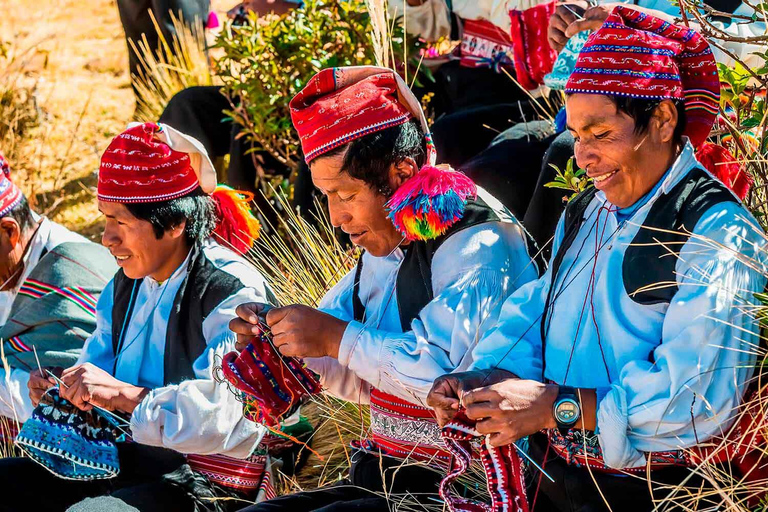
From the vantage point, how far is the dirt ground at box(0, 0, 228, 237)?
7719 mm

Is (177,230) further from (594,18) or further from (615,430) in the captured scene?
(615,430)

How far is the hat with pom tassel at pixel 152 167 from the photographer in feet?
11.5

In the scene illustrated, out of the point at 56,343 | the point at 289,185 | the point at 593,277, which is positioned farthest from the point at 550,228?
the point at 289,185

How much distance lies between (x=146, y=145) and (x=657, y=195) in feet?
5.98

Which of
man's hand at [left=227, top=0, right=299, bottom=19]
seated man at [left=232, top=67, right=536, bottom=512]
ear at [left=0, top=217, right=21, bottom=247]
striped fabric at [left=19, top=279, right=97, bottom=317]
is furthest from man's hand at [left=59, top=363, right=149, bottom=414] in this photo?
man's hand at [left=227, top=0, right=299, bottom=19]

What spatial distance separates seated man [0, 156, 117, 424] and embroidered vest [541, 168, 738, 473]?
2.19m

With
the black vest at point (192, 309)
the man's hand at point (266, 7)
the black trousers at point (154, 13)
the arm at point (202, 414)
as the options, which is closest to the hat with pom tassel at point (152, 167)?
the black vest at point (192, 309)

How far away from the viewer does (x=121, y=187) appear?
3504 millimetres

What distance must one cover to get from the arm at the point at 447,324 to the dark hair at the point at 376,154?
29 centimetres

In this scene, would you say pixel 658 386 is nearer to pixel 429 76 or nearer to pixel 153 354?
pixel 153 354

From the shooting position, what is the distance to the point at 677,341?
2279 millimetres

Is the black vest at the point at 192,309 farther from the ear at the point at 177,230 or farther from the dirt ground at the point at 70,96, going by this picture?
the dirt ground at the point at 70,96

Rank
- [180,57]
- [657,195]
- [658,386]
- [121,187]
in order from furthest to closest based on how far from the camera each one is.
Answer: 1. [180,57]
2. [121,187]
3. [657,195]
4. [658,386]

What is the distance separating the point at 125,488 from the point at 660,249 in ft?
6.30
